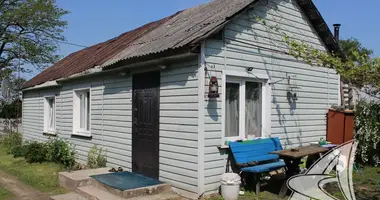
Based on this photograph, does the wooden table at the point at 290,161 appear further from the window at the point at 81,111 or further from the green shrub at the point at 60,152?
the green shrub at the point at 60,152

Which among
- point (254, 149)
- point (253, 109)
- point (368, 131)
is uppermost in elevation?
point (253, 109)

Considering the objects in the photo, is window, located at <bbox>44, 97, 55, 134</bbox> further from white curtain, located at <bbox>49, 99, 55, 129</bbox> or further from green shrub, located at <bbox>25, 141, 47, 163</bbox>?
green shrub, located at <bbox>25, 141, 47, 163</bbox>

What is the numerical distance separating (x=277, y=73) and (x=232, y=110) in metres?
1.66

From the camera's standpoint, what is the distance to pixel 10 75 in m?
27.0

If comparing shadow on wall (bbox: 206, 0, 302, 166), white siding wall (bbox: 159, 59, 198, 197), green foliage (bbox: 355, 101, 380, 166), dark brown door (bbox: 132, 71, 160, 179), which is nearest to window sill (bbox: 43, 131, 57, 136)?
dark brown door (bbox: 132, 71, 160, 179)

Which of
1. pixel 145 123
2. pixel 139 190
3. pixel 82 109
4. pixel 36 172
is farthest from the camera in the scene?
pixel 82 109

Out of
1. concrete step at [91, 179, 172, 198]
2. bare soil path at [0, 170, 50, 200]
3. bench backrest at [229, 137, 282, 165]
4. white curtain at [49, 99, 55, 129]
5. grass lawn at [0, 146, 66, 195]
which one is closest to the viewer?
concrete step at [91, 179, 172, 198]

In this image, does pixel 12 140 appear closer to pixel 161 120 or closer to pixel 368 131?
pixel 161 120

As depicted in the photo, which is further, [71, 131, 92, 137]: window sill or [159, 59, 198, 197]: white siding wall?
[71, 131, 92, 137]: window sill

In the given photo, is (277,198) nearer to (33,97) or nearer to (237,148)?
(237,148)

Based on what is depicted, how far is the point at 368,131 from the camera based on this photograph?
8.10 m

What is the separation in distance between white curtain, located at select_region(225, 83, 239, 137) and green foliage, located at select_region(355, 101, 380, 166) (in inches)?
145

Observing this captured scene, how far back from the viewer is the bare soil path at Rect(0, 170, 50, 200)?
668cm

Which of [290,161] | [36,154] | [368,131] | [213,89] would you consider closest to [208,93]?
[213,89]
